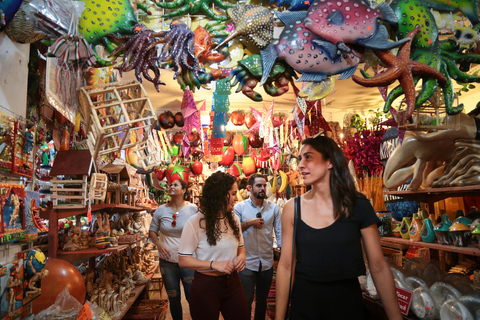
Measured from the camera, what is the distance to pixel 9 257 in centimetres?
182

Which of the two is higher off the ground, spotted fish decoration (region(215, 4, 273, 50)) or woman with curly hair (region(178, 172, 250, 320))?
spotted fish decoration (region(215, 4, 273, 50))

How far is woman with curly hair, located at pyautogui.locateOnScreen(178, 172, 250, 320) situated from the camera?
7.43ft

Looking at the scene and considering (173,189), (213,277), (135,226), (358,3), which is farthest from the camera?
(135,226)

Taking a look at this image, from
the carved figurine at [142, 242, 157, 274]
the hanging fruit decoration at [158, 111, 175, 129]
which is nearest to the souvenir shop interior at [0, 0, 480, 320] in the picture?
the carved figurine at [142, 242, 157, 274]

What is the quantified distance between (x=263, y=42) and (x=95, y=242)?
2030 millimetres

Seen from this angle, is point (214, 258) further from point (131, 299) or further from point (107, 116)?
point (131, 299)

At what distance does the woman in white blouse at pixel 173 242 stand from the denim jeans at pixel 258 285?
579mm

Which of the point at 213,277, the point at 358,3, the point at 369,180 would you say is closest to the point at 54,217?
the point at 213,277

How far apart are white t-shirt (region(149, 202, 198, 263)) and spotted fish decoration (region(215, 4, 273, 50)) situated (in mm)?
2161

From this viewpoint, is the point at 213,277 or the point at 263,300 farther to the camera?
the point at 263,300

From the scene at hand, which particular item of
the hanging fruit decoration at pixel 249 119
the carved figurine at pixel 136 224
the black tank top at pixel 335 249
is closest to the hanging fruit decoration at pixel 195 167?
the hanging fruit decoration at pixel 249 119

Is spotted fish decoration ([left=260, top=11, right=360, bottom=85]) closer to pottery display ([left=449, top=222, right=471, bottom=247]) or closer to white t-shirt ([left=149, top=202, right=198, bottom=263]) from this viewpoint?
pottery display ([left=449, top=222, right=471, bottom=247])

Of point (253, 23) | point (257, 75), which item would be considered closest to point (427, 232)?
point (257, 75)

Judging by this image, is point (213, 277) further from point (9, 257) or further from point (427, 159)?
point (427, 159)
